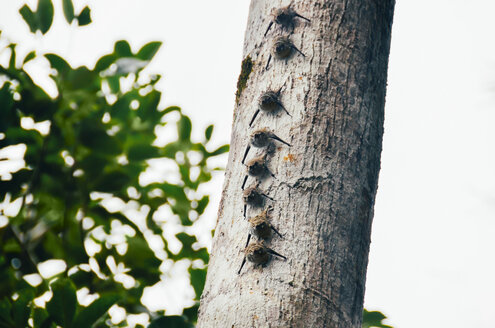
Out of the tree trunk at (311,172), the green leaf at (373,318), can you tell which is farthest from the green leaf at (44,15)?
the green leaf at (373,318)

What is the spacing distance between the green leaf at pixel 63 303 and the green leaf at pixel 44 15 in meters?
1.09

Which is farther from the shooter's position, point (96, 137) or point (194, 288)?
point (96, 137)

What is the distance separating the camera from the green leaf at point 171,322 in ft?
5.05

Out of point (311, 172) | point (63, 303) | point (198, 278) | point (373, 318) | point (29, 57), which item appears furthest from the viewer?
point (29, 57)

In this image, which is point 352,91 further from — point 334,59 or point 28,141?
point 28,141

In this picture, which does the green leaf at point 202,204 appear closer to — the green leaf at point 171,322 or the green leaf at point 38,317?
the green leaf at point 171,322

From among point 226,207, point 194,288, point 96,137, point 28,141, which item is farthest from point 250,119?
point 28,141

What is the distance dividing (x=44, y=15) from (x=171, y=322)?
4.13 feet

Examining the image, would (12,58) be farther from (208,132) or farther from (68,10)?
(208,132)

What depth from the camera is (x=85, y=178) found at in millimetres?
1969

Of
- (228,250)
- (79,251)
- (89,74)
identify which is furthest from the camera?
(89,74)

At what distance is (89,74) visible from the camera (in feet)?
6.59

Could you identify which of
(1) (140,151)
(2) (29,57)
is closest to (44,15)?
(2) (29,57)

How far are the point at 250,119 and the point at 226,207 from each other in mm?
180
